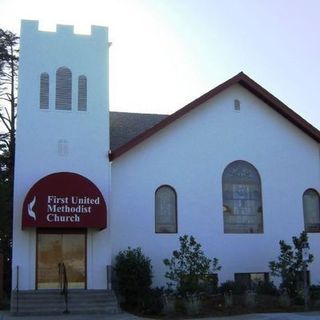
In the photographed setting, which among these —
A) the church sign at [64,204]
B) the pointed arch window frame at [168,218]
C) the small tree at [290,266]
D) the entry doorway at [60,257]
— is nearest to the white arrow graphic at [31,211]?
the church sign at [64,204]

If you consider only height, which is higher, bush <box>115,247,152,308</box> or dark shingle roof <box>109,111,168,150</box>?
dark shingle roof <box>109,111,168,150</box>

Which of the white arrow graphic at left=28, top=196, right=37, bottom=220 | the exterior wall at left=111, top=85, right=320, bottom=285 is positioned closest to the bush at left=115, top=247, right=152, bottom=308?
the exterior wall at left=111, top=85, right=320, bottom=285

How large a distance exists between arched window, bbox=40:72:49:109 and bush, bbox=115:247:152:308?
6312mm

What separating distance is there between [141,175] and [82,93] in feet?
12.6

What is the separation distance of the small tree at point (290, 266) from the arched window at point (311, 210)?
9.76 ft

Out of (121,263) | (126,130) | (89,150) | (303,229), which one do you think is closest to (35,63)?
(89,150)

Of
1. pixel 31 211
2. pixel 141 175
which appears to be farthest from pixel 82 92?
pixel 31 211

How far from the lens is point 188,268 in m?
20.2

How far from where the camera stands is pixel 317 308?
1967cm

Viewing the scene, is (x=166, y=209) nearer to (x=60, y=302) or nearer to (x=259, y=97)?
(x=60, y=302)

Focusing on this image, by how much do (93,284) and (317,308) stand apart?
7.71m

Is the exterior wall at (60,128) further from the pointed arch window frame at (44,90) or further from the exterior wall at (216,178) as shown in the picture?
the exterior wall at (216,178)

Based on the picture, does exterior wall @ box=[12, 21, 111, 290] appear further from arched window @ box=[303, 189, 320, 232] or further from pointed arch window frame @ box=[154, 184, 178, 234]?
arched window @ box=[303, 189, 320, 232]

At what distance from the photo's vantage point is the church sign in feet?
66.1
